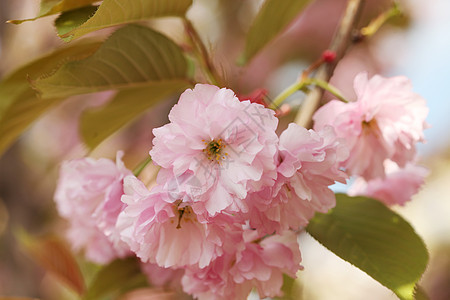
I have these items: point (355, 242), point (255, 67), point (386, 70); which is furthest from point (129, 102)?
point (386, 70)

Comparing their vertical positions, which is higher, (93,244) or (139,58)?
(139,58)

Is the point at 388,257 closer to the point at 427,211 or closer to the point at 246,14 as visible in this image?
the point at 246,14

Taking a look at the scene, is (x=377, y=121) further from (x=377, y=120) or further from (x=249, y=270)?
(x=249, y=270)

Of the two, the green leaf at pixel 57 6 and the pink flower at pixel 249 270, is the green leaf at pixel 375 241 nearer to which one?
the pink flower at pixel 249 270

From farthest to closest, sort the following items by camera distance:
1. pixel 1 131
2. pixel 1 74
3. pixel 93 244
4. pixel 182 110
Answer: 1. pixel 1 74
2. pixel 93 244
3. pixel 1 131
4. pixel 182 110

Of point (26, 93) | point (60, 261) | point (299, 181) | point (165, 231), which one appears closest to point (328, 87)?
point (299, 181)

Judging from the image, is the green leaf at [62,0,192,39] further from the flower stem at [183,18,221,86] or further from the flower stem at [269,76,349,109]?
the flower stem at [269,76,349,109]
